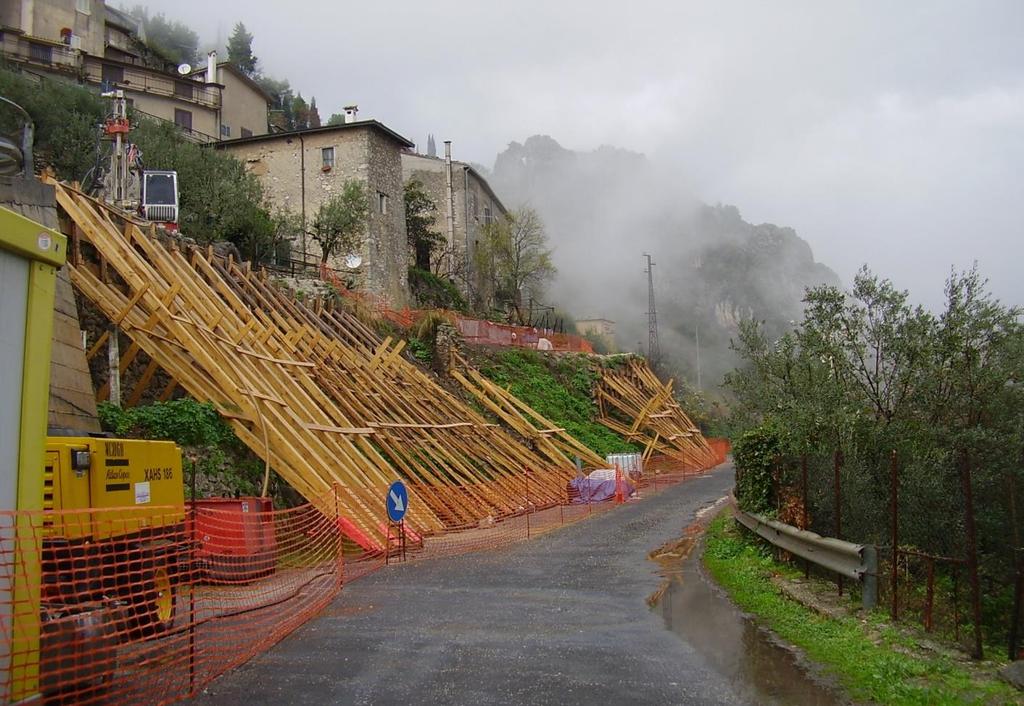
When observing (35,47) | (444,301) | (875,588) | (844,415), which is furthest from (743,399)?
(35,47)

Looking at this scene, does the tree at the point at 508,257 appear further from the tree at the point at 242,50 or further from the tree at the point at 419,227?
the tree at the point at 242,50

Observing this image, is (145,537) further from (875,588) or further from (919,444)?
(919,444)

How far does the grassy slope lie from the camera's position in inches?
1368

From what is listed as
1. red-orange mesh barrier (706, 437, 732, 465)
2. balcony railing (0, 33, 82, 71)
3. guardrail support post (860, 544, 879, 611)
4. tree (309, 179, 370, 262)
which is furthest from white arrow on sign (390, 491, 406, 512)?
balcony railing (0, 33, 82, 71)

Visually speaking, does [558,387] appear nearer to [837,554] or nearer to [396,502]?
[396,502]

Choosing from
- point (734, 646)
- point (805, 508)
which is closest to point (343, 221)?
point (805, 508)

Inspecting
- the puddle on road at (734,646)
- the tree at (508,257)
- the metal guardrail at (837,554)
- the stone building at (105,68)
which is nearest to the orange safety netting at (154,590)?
the puddle on road at (734,646)

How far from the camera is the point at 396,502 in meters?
15.2

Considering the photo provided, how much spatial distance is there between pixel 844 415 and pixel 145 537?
9.05m

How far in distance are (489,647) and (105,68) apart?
49774mm

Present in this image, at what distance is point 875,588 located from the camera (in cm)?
894

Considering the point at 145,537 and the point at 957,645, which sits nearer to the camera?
the point at 957,645

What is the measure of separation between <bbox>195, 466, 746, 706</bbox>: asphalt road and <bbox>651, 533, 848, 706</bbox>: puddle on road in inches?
7.0

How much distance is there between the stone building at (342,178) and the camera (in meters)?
42.6
